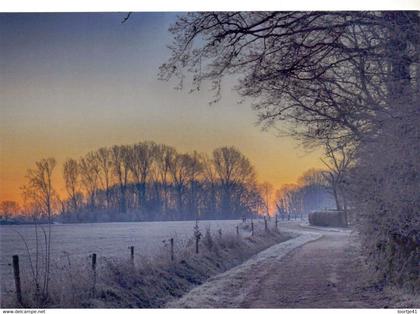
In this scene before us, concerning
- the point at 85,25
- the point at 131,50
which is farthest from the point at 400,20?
the point at 85,25

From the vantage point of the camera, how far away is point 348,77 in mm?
7523

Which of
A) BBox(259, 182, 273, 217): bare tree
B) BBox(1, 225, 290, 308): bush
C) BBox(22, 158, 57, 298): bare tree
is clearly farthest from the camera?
BBox(259, 182, 273, 217): bare tree

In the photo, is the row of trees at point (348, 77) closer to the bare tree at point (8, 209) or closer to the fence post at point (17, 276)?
the bare tree at point (8, 209)

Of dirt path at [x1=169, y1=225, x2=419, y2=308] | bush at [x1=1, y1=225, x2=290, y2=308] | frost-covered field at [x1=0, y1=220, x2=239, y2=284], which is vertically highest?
frost-covered field at [x1=0, y1=220, x2=239, y2=284]

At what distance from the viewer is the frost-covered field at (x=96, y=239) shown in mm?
6973

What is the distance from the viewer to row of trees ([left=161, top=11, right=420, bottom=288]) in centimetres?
665

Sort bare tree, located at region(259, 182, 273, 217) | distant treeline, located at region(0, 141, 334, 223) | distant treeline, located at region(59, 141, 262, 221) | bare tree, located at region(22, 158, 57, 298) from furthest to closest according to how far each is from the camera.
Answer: bare tree, located at region(259, 182, 273, 217)
distant treeline, located at region(59, 141, 262, 221)
distant treeline, located at region(0, 141, 334, 223)
bare tree, located at region(22, 158, 57, 298)

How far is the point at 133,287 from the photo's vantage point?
717 cm

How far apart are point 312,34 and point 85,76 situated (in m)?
2.90

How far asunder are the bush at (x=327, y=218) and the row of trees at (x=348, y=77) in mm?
2278

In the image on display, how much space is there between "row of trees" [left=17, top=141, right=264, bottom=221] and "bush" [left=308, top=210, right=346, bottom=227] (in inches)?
81.5

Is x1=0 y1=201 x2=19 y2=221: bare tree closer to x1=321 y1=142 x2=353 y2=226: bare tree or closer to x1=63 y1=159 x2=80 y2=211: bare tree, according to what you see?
x1=63 y1=159 x2=80 y2=211: bare tree

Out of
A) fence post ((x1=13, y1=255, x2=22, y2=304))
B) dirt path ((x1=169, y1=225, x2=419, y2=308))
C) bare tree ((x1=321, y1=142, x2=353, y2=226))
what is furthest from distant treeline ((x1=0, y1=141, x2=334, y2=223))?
dirt path ((x1=169, y1=225, x2=419, y2=308))

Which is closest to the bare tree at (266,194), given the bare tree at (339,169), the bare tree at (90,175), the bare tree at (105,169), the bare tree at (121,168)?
the bare tree at (339,169)
